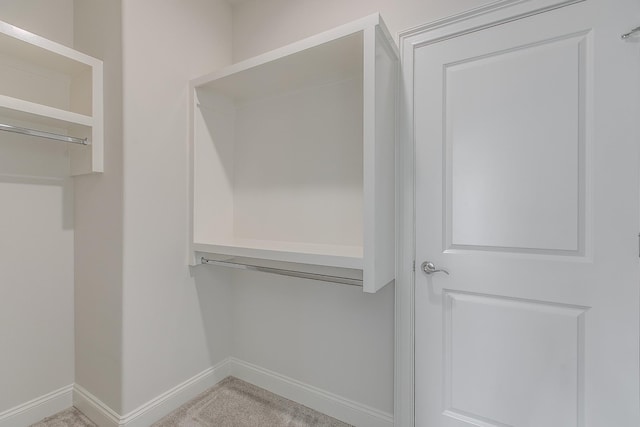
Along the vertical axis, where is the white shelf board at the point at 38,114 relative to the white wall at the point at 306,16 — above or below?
below

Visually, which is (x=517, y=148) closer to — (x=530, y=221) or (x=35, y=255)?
(x=530, y=221)

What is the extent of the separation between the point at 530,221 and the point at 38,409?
2782 millimetres

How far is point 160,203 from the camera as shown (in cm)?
176

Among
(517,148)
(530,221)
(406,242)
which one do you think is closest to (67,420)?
(406,242)

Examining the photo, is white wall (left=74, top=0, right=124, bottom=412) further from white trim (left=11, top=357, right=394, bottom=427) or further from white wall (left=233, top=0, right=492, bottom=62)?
white wall (left=233, top=0, right=492, bottom=62)

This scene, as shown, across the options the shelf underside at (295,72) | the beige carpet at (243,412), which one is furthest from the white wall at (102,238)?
the shelf underside at (295,72)

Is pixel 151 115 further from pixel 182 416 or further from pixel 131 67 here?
pixel 182 416

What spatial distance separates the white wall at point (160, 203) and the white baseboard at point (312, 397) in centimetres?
27

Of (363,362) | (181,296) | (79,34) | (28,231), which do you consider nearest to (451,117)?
(363,362)

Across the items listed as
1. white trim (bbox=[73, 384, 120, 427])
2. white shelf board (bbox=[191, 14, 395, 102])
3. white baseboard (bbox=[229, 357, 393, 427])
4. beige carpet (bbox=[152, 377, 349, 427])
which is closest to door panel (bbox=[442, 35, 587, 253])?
white shelf board (bbox=[191, 14, 395, 102])

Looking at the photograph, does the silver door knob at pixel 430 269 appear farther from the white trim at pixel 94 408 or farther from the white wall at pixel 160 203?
the white trim at pixel 94 408

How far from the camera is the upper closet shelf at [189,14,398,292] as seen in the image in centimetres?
133

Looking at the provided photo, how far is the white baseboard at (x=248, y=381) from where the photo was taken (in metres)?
1.64

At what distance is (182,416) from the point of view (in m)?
1.78
